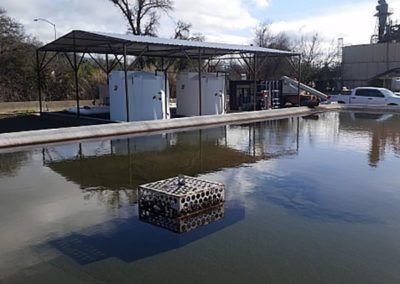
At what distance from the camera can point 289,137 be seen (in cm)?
1405

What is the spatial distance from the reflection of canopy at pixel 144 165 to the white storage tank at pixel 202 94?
32.5 feet

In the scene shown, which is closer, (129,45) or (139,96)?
(139,96)

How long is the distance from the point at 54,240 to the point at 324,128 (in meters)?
13.7

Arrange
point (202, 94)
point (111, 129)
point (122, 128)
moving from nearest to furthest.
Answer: point (111, 129) < point (122, 128) < point (202, 94)

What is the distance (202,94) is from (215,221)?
1595cm

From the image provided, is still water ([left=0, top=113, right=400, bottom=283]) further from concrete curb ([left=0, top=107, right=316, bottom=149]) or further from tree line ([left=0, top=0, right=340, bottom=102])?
tree line ([left=0, top=0, right=340, bottom=102])

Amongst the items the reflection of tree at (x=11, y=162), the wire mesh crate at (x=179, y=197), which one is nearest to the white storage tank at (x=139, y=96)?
the reflection of tree at (x=11, y=162)

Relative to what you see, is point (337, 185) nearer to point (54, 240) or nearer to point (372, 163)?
point (372, 163)

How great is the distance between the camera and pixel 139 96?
17406 millimetres

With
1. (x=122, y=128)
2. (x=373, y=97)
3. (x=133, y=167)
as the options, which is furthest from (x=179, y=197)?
(x=373, y=97)

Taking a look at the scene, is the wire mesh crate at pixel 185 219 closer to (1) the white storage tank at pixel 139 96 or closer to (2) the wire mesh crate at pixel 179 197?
(2) the wire mesh crate at pixel 179 197

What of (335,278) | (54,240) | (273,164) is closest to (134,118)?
(273,164)

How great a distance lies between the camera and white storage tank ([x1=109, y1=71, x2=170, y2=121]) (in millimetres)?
17234

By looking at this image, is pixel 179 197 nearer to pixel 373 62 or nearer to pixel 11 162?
pixel 11 162
